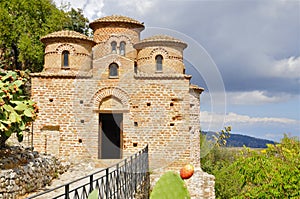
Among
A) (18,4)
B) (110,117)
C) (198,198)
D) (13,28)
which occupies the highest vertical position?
(18,4)

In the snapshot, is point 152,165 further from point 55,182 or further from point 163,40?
point 163,40

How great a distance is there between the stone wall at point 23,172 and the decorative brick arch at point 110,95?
314 centimetres

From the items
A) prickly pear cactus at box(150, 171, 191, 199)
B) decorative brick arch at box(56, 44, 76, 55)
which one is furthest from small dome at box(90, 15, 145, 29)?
prickly pear cactus at box(150, 171, 191, 199)

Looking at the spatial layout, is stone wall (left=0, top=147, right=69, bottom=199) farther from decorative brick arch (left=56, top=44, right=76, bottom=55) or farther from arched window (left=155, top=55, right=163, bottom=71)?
arched window (left=155, top=55, right=163, bottom=71)

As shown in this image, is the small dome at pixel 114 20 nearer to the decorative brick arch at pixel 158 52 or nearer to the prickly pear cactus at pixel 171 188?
the decorative brick arch at pixel 158 52

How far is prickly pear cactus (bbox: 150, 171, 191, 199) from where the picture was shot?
143 centimetres

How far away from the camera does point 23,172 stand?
418 inches

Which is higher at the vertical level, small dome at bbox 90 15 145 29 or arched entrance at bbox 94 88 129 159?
small dome at bbox 90 15 145 29

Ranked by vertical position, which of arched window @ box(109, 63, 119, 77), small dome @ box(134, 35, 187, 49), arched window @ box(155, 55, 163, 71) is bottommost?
arched window @ box(109, 63, 119, 77)

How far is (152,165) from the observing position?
50.8 ft

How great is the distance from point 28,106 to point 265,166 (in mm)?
7592

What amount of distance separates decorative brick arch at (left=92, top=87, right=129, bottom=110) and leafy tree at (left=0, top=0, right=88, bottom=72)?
310 inches

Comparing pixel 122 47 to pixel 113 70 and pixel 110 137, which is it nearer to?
pixel 113 70

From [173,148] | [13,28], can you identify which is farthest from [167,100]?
[13,28]
